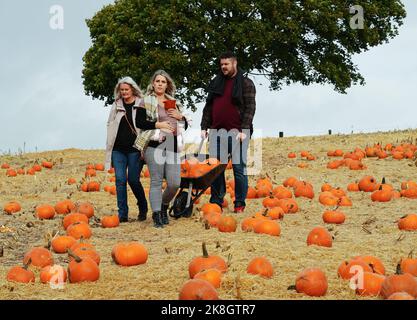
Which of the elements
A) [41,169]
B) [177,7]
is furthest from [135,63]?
[41,169]

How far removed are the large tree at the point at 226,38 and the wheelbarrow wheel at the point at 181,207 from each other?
Result: 17.0 metres

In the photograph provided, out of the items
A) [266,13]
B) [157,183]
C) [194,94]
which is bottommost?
[157,183]

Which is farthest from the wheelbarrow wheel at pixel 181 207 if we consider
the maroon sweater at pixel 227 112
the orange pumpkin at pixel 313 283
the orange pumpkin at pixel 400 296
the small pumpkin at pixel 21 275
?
the orange pumpkin at pixel 400 296

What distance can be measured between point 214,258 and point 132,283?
2.57 feet

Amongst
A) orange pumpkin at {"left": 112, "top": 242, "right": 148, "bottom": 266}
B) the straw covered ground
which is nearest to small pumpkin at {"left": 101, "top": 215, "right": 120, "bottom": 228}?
the straw covered ground

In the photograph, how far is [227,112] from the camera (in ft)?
32.0

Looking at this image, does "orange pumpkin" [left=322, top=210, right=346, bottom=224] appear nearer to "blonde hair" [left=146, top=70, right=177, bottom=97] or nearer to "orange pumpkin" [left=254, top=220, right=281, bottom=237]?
"orange pumpkin" [left=254, top=220, right=281, bottom=237]

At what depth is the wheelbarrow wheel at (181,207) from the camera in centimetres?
970

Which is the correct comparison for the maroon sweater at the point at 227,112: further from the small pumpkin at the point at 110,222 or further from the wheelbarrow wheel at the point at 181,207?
the small pumpkin at the point at 110,222

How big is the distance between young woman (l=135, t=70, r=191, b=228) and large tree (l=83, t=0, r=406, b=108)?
57.9 feet

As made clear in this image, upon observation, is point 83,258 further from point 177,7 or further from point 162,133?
point 177,7

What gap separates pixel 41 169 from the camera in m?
20.1

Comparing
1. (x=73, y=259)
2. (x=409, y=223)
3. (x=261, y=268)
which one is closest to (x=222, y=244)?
(x=261, y=268)
